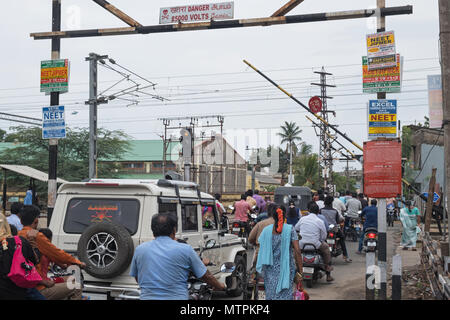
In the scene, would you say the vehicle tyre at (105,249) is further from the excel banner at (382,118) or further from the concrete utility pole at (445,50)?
the concrete utility pole at (445,50)

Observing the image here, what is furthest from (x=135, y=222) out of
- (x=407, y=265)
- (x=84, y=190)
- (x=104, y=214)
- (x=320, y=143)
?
(x=320, y=143)

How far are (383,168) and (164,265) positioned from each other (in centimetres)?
557

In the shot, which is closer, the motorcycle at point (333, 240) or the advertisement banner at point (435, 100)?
the motorcycle at point (333, 240)

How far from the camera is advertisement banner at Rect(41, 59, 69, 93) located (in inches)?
462

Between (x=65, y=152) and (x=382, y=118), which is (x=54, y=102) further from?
(x=65, y=152)

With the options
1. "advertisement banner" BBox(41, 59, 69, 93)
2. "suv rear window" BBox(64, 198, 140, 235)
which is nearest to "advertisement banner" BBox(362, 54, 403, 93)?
"suv rear window" BBox(64, 198, 140, 235)

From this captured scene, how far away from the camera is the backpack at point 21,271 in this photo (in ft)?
16.8

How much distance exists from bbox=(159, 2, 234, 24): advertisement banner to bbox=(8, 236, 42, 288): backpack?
24.5 feet

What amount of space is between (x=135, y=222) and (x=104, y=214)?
1.74 feet

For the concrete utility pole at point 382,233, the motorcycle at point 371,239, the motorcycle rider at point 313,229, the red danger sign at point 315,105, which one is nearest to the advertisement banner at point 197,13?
the concrete utility pole at point 382,233

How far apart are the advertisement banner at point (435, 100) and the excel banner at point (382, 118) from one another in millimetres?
6162

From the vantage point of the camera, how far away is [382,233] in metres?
8.95

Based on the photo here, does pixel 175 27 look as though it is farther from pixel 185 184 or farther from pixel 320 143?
pixel 320 143

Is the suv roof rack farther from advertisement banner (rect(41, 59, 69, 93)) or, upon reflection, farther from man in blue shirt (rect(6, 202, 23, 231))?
advertisement banner (rect(41, 59, 69, 93))
